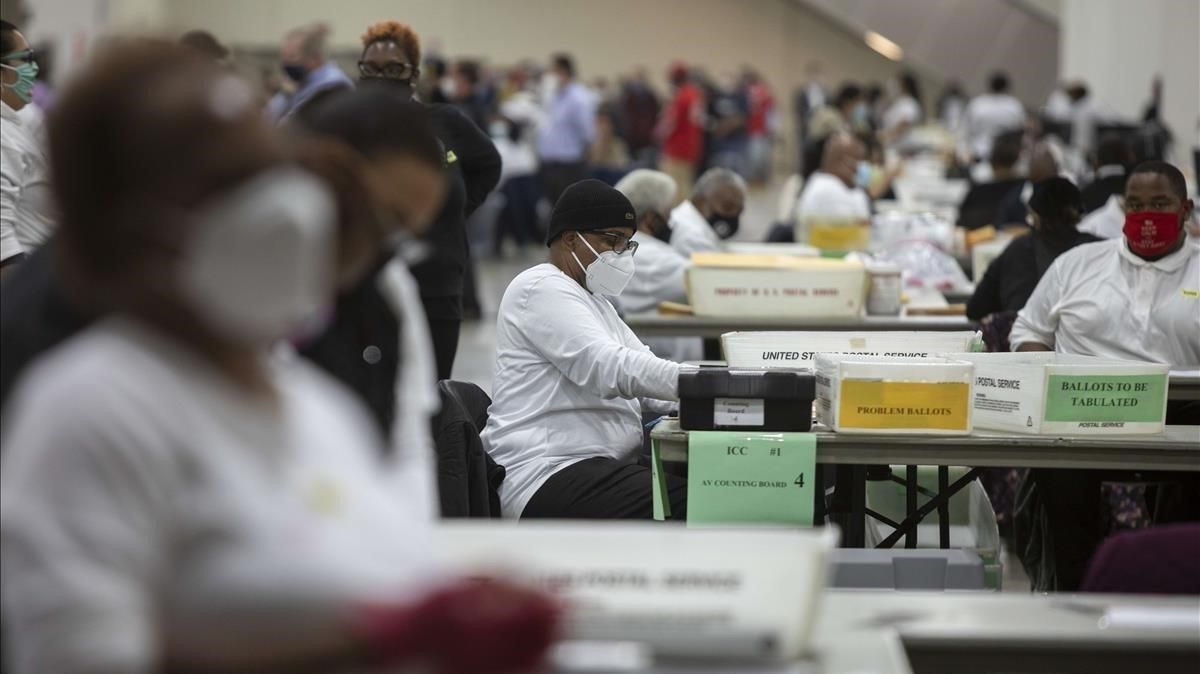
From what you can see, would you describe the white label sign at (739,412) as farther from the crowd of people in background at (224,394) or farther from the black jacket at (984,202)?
the black jacket at (984,202)

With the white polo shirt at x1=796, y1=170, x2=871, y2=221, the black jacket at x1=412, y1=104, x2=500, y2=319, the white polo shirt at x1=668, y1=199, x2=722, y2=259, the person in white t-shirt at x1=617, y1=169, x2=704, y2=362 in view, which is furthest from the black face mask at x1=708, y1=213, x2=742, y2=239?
the black jacket at x1=412, y1=104, x2=500, y2=319

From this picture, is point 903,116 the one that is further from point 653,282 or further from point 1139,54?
point 653,282

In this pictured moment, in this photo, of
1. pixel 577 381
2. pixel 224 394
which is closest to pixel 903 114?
pixel 577 381

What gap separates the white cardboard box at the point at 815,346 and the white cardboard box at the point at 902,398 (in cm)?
50

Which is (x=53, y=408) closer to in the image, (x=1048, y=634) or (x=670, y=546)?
(x=670, y=546)

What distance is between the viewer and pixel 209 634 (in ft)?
4.26

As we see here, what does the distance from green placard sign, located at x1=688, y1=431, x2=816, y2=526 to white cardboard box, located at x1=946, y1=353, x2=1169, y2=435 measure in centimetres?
50

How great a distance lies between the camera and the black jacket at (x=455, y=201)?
4801 millimetres

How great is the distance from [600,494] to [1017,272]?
232 cm

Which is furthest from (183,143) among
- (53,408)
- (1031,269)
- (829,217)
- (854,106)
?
(854,106)

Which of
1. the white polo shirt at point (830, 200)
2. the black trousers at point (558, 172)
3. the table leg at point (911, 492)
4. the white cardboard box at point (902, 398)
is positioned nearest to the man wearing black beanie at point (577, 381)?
the white cardboard box at point (902, 398)

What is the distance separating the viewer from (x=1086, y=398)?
11.3ft

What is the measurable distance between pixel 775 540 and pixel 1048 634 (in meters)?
0.46

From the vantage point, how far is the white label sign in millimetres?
3355
